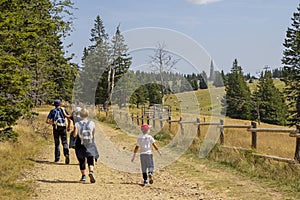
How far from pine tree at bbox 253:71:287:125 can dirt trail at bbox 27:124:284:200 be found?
6717 cm

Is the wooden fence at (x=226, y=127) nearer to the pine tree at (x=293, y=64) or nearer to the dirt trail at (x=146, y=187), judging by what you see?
the dirt trail at (x=146, y=187)

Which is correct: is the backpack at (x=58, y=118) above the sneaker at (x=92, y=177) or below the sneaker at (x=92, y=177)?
above

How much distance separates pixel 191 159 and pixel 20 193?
257 inches

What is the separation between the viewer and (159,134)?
1984cm

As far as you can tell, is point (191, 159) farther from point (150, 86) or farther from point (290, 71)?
point (290, 71)

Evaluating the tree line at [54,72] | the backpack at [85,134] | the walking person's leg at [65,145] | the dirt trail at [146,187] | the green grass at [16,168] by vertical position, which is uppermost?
the tree line at [54,72]

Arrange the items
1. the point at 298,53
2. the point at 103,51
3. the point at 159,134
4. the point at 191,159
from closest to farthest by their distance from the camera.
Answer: the point at 191,159
the point at 159,134
the point at 103,51
the point at 298,53

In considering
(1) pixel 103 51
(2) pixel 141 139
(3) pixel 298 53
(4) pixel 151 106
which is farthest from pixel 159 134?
(3) pixel 298 53

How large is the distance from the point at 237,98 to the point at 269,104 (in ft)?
21.1

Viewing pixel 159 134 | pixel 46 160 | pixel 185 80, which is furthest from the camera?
pixel 159 134

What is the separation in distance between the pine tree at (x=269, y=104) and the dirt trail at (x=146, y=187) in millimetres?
67170

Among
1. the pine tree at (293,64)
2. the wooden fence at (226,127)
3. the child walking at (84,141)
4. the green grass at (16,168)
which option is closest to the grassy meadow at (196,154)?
the green grass at (16,168)

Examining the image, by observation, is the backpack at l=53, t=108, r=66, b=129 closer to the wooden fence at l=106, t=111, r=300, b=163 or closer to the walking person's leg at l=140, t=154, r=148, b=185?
the walking person's leg at l=140, t=154, r=148, b=185

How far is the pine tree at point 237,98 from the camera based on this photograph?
77.1 m
